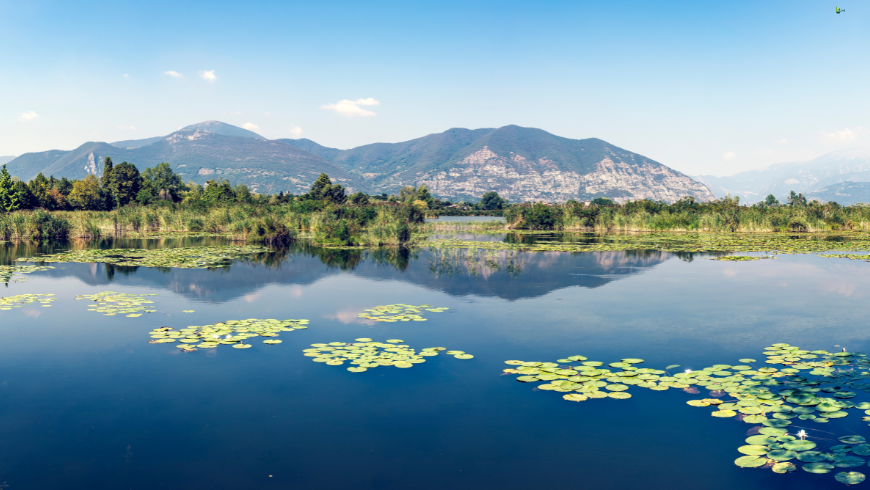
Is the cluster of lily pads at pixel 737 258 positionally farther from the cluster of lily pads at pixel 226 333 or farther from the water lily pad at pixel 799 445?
the cluster of lily pads at pixel 226 333

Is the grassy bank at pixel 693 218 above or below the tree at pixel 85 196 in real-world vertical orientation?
below

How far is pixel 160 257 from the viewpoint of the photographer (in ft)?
90.4

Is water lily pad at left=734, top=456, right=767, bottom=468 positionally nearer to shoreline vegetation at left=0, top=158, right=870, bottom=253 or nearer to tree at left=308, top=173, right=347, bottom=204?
shoreline vegetation at left=0, top=158, right=870, bottom=253

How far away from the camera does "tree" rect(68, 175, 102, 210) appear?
66.1 meters

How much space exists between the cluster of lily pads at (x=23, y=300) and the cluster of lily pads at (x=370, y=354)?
1061cm

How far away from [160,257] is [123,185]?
52.1 meters

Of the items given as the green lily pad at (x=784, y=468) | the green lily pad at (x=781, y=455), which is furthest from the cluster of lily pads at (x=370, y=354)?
the green lily pad at (x=784, y=468)

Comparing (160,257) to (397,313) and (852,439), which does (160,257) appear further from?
(852,439)

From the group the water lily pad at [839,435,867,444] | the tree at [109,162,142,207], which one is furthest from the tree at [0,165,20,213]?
the water lily pad at [839,435,867,444]

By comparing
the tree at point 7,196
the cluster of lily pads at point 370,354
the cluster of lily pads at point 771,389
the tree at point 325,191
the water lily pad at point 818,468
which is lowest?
the water lily pad at point 818,468

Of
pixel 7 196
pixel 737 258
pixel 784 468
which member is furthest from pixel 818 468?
pixel 7 196

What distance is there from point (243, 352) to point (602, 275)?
16346 mm

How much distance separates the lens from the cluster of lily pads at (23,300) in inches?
616

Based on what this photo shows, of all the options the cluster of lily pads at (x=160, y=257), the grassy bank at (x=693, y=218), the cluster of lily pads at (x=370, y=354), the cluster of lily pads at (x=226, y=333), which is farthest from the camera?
the grassy bank at (x=693, y=218)
